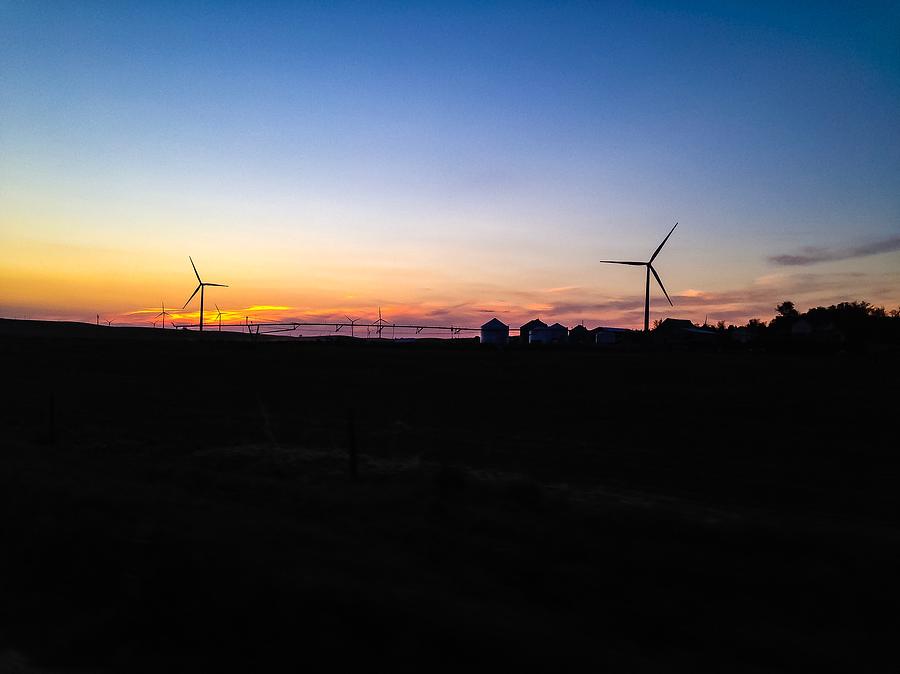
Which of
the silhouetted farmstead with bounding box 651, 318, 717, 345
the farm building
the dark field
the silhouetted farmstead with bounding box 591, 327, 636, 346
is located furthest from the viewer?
the farm building

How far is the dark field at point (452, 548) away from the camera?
271 inches

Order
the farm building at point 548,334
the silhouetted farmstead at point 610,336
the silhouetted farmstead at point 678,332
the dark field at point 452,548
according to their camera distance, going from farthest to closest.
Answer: the farm building at point 548,334, the silhouetted farmstead at point 610,336, the silhouetted farmstead at point 678,332, the dark field at point 452,548

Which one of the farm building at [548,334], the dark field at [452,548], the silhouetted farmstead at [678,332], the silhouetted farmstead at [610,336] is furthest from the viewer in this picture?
the farm building at [548,334]

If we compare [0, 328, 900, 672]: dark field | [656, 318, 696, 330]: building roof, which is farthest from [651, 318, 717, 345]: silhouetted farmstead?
[0, 328, 900, 672]: dark field

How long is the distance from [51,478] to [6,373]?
1834 inches

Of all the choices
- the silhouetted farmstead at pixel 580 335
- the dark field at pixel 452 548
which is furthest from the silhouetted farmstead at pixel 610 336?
the dark field at pixel 452 548

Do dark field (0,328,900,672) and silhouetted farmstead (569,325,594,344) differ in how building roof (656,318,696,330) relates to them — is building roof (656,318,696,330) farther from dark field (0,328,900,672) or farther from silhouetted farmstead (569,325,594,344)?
dark field (0,328,900,672)

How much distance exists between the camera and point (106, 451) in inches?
831

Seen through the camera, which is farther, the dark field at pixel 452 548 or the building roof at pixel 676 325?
the building roof at pixel 676 325

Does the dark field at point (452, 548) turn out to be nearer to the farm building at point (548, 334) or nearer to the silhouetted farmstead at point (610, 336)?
the silhouetted farmstead at point (610, 336)

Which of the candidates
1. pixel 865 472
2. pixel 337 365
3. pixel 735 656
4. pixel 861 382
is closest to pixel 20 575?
pixel 735 656

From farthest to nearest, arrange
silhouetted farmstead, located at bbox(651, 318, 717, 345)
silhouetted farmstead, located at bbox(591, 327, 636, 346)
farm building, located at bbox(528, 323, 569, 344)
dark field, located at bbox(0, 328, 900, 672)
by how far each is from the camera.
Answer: farm building, located at bbox(528, 323, 569, 344) → silhouetted farmstead, located at bbox(591, 327, 636, 346) → silhouetted farmstead, located at bbox(651, 318, 717, 345) → dark field, located at bbox(0, 328, 900, 672)

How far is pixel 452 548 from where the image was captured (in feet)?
31.8

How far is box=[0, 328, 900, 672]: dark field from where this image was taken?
6871 millimetres
